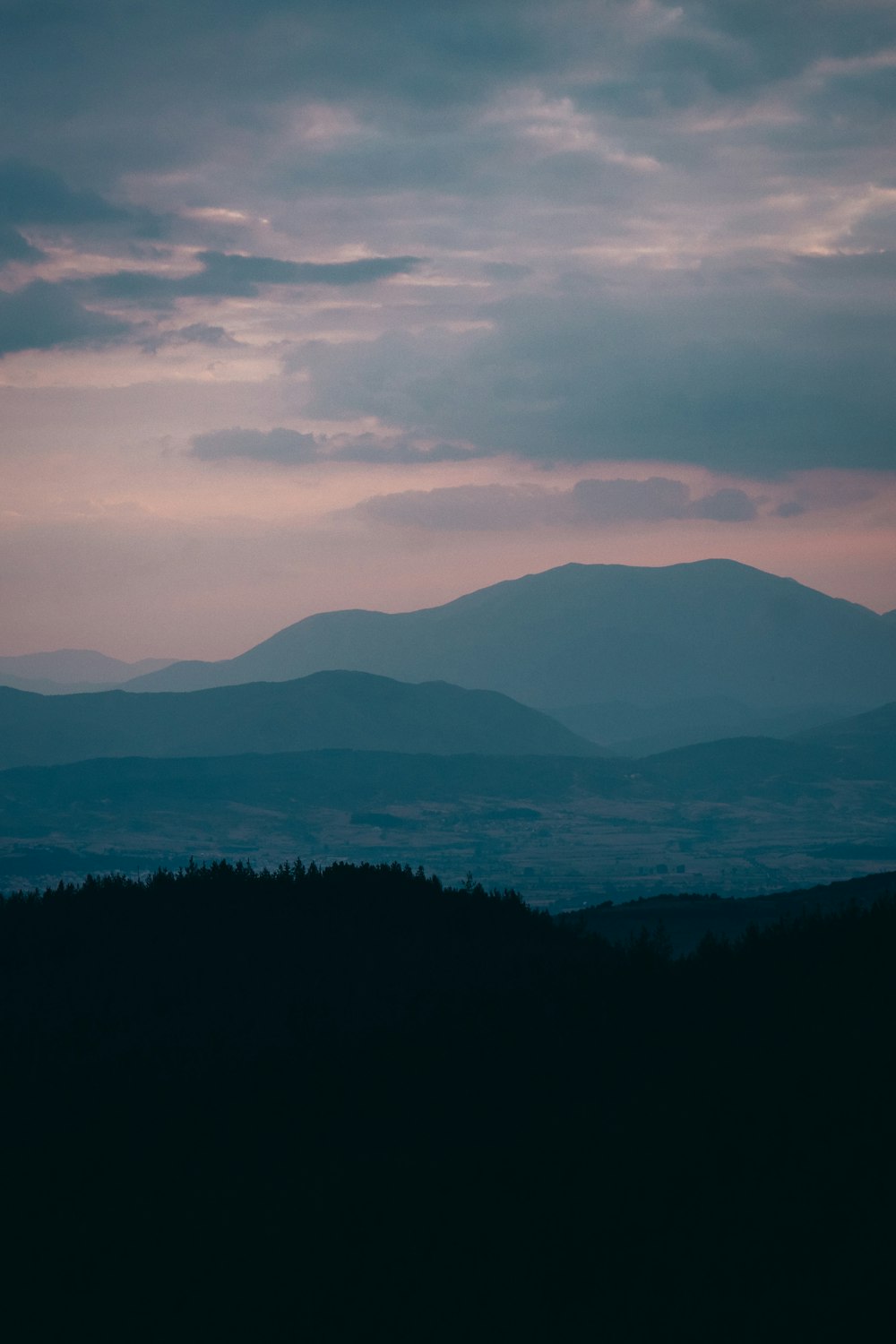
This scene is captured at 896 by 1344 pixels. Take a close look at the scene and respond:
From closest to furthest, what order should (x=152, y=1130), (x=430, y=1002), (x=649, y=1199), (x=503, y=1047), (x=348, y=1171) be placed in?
(x=649, y=1199)
(x=348, y=1171)
(x=152, y=1130)
(x=503, y=1047)
(x=430, y=1002)

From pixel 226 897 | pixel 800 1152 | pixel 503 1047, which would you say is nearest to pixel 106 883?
pixel 226 897

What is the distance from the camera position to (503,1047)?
4981cm

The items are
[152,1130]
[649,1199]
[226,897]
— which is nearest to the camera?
[649,1199]

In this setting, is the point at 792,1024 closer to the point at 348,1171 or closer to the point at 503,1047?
the point at 503,1047

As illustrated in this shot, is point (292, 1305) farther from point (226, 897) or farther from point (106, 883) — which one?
point (106, 883)

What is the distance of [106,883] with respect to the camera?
251 ft

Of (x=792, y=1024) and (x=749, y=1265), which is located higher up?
(x=792, y=1024)

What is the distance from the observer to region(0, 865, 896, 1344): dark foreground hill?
1358 inches

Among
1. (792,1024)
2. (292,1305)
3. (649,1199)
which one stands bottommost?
(292,1305)

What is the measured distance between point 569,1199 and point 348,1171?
7569 millimetres

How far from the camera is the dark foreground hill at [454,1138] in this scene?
113ft

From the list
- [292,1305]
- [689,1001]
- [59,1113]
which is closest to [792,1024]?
[689,1001]

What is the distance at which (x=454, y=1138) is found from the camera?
44.0 metres

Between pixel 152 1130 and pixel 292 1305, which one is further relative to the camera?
pixel 152 1130
